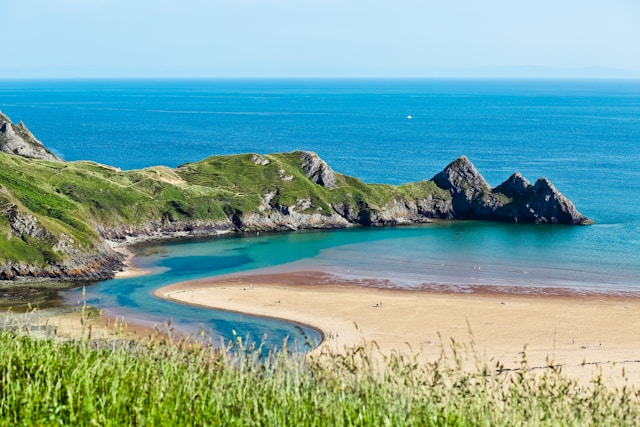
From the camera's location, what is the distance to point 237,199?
116 metres

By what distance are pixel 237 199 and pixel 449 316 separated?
53.2m

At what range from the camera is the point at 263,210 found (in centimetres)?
11531

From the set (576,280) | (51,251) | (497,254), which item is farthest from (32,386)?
(497,254)

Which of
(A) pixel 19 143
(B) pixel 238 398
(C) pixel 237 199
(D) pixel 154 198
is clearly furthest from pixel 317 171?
(B) pixel 238 398

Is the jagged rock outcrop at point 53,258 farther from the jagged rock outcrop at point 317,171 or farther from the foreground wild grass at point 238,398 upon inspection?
the foreground wild grass at point 238,398

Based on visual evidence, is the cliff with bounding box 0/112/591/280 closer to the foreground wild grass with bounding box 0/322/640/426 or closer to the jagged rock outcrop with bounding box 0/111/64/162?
the jagged rock outcrop with bounding box 0/111/64/162

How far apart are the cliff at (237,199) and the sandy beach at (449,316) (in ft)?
56.6

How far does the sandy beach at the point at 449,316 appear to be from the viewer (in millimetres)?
58656

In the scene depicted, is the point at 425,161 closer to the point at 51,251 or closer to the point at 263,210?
the point at 263,210

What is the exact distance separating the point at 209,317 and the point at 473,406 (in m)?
51.9

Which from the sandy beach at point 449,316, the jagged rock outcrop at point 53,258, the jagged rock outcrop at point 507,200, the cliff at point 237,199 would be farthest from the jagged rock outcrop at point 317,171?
the jagged rock outcrop at point 53,258

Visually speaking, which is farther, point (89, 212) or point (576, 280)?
point (89, 212)

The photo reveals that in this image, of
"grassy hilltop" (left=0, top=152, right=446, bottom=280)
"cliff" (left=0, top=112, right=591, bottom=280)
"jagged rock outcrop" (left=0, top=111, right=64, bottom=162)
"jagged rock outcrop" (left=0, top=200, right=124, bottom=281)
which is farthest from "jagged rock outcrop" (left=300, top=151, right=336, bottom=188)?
"jagged rock outcrop" (left=0, top=200, right=124, bottom=281)

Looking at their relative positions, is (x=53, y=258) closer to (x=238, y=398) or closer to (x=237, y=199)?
(x=237, y=199)
